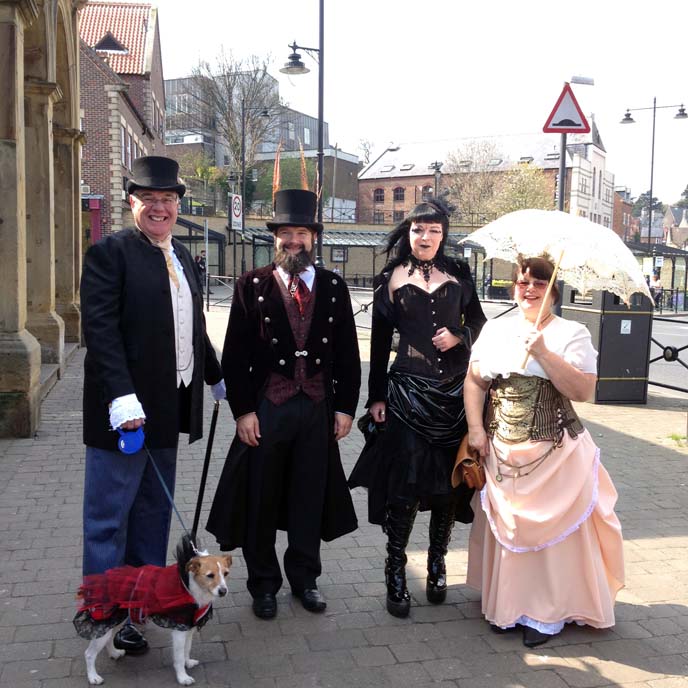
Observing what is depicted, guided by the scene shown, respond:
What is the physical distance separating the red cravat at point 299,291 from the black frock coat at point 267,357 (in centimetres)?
6

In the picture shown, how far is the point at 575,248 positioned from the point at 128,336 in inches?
78.7

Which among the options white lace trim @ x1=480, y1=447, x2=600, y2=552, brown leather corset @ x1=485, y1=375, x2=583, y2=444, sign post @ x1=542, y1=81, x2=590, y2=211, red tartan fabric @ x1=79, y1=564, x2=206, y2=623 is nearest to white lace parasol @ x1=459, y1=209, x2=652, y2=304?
brown leather corset @ x1=485, y1=375, x2=583, y2=444

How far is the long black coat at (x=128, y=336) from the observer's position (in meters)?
3.28

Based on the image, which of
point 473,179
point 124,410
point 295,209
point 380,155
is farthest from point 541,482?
point 380,155

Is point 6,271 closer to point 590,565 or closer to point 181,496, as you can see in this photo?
point 181,496

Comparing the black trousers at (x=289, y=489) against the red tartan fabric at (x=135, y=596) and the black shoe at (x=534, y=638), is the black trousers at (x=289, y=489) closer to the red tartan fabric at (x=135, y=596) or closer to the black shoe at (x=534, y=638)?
the red tartan fabric at (x=135, y=596)

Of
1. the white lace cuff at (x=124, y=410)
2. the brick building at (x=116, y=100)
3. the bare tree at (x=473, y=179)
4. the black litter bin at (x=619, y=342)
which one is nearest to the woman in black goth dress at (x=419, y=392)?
the white lace cuff at (x=124, y=410)

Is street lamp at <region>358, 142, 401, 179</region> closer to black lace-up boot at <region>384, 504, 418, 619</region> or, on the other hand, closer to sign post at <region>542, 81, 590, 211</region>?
sign post at <region>542, 81, 590, 211</region>

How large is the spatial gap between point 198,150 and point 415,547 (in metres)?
69.2

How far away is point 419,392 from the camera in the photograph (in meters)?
3.83

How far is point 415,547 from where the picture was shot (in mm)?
4926

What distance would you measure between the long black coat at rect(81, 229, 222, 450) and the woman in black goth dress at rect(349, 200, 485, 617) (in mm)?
1075

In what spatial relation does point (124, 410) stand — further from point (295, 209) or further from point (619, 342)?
point (619, 342)

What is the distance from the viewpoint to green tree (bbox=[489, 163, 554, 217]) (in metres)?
55.3
